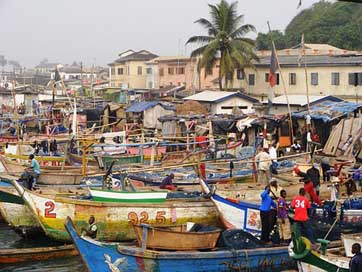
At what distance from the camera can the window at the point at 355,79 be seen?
33.3 metres

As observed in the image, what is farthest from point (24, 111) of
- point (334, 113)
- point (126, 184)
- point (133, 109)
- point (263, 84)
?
point (126, 184)

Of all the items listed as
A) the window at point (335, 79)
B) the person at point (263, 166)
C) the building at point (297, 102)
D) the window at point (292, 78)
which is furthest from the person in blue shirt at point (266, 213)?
the window at point (292, 78)

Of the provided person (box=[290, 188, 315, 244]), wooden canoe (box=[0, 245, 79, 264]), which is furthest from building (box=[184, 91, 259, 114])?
person (box=[290, 188, 315, 244])

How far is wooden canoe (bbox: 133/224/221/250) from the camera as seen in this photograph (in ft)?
40.9

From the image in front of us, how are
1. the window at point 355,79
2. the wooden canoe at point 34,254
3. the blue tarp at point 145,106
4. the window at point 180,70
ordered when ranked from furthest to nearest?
the window at point 180,70 < the blue tarp at point 145,106 < the window at point 355,79 < the wooden canoe at point 34,254

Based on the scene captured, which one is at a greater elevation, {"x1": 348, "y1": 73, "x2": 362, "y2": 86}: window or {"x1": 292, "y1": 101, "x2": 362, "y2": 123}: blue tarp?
{"x1": 348, "y1": 73, "x2": 362, "y2": 86}: window

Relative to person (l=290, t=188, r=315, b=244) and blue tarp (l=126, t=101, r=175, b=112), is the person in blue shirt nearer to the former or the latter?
person (l=290, t=188, r=315, b=244)

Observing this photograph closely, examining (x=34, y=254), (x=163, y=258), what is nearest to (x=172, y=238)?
(x=163, y=258)

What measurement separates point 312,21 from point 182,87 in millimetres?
16192

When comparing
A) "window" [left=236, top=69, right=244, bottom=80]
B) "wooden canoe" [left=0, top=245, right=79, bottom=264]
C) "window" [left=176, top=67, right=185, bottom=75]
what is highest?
"window" [left=176, top=67, right=185, bottom=75]

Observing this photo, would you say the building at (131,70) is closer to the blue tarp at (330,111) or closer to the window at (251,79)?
the window at (251,79)

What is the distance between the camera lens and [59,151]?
2902 cm

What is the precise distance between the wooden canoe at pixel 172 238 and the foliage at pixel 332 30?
142 feet

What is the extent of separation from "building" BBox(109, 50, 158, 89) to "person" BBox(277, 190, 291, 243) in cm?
4979
